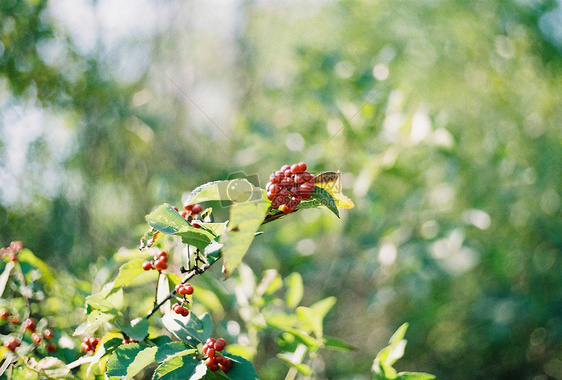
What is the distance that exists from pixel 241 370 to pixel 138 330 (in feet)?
0.39

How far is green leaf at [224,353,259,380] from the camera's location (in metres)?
0.42

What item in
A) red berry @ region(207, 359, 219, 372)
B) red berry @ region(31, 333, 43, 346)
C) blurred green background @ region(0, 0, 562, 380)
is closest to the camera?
red berry @ region(207, 359, 219, 372)

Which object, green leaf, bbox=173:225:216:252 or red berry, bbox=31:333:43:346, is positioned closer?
green leaf, bbox=173:225:216:252

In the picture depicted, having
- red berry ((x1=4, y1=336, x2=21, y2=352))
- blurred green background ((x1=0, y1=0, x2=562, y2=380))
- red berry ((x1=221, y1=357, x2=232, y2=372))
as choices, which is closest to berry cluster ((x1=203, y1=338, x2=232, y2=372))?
red berry ((x1=221, y1=357, x2=232, y2=372))

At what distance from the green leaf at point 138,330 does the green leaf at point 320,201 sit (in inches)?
8.6

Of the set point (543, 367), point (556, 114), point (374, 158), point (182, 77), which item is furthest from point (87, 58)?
point (543, 367)

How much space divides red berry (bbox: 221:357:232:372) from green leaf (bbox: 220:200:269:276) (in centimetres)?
15

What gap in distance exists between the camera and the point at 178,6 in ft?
5.09

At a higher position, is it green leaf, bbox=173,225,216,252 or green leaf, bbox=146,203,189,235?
green leaf, bbox=146,203,189,235

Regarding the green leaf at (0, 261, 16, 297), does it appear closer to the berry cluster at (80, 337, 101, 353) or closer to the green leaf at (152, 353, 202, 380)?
the berry cluster at (80, 337, 101, 353)

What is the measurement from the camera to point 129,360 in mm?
415

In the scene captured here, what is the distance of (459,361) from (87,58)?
171 cm

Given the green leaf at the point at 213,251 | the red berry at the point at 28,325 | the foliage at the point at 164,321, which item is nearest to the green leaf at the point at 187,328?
the foliage at the point at 164,321

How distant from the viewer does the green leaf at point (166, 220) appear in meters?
0.40
